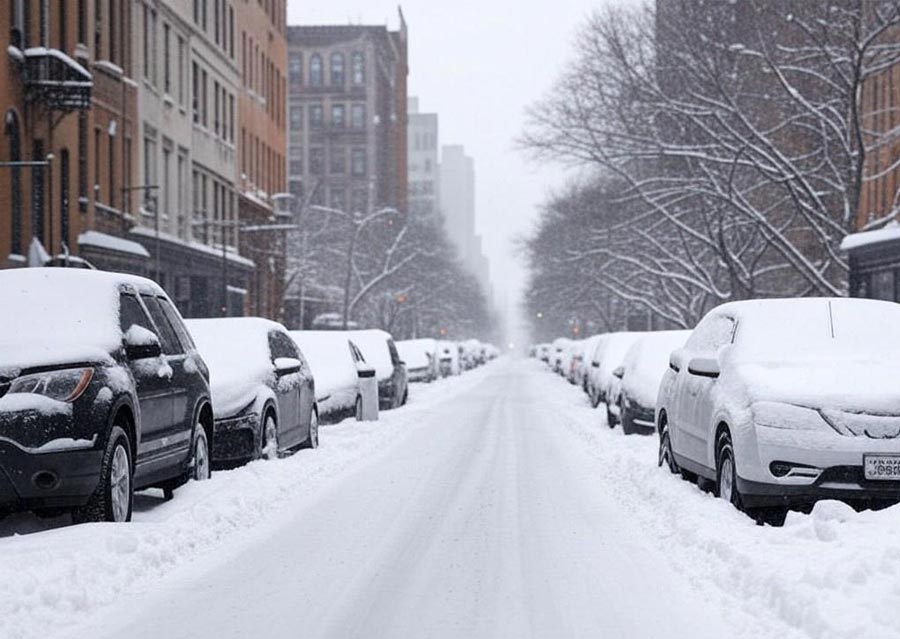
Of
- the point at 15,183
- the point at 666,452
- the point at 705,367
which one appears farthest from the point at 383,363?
the point at 705,367

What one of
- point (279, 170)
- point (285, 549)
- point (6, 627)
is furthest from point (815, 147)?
point (279, 170)

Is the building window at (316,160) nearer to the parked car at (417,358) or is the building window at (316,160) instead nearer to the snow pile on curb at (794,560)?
the parked car at (417,358)

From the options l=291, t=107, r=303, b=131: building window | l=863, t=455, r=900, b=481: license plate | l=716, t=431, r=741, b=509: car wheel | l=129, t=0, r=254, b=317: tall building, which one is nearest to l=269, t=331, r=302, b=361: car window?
l=716, t=431, r=741, b=509: car wheel

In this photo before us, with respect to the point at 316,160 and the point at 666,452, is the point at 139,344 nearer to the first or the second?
the point at 666,452

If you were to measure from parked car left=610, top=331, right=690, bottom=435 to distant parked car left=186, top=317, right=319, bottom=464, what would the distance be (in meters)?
5.51

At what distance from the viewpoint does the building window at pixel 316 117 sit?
140250mm

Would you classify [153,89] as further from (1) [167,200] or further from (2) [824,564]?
(2) [824,564]

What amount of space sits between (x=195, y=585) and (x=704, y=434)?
508 cm

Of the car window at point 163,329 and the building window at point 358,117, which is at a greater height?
the building window at point 358,117

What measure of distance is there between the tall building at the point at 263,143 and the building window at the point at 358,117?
225ft

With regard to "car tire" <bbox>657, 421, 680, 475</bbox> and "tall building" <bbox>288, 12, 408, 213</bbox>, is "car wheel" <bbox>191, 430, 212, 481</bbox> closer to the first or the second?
"car tire" <bbox>657, 421, 680, 475</bbox>

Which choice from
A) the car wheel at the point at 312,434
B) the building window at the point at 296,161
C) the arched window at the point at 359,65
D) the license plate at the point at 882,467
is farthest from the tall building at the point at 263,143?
the building window at the point at 296,161

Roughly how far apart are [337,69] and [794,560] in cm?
13491

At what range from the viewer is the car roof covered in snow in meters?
9.17
